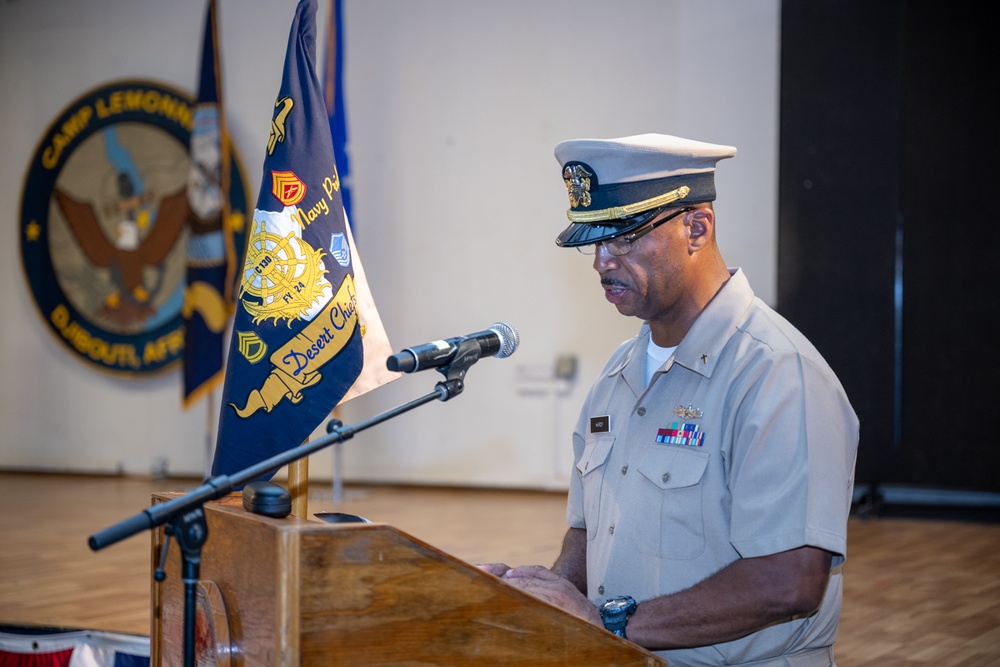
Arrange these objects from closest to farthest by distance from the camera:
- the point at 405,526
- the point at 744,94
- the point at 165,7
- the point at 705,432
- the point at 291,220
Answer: the point at 705,432 < the point at 291,220 < the point at 405,526 < the point at 744,94 < the point at 165,7

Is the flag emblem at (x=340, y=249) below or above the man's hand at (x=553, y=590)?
above

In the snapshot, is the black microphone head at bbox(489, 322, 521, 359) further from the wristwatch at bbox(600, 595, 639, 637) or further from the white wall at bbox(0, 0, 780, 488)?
the white wall at bbox(0, 0, 780, 488)

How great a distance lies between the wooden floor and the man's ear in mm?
926

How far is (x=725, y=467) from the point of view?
1549 millimetres

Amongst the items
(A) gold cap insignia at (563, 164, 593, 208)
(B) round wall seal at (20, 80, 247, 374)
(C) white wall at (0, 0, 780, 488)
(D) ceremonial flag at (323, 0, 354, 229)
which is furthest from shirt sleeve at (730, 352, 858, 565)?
(B) round wall seal at (20, 80, 247, 374)

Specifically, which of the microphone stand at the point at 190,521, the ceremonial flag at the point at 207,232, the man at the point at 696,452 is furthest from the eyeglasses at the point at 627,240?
the ceremonial flag at the point at 207,232

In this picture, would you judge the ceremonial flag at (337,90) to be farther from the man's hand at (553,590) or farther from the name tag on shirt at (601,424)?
the man's hand at (553,590)

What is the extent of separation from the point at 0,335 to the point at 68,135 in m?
1.57

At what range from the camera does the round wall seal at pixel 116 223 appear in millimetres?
7383

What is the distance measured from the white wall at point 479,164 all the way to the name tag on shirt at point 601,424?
4442 millimetres

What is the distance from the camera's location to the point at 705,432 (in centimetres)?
158

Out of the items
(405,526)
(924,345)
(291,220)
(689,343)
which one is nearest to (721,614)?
(689,343)

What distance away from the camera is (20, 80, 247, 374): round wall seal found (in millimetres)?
7383

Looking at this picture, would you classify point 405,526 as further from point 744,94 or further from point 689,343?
point 689,343
